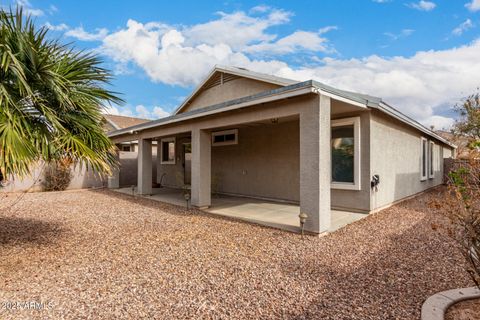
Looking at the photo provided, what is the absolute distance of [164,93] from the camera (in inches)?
1009

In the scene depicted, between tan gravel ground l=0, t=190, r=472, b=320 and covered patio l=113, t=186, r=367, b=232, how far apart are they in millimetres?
403

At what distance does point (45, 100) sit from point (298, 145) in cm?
783

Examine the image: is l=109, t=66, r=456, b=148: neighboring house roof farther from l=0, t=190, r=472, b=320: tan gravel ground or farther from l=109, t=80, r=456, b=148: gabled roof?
l=0, t=190, r=472, b=320: tan gravel ground

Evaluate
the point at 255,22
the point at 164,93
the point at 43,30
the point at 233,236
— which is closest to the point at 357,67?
the point at 255,22

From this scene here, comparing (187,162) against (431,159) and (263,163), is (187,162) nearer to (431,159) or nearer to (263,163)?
(263,163)

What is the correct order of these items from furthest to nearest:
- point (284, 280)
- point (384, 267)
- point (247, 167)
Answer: point (247, 167) < point (384, 267) < point (284, 280)

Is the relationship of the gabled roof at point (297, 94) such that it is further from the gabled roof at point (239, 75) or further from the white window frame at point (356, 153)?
the gabled roof at point (239, 75)

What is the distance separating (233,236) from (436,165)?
16.1 meters

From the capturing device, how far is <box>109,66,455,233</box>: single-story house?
6.13m

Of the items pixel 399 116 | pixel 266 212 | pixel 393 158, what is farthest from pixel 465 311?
pixel 399 116

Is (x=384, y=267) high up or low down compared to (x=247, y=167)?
down

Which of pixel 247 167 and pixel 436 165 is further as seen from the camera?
pixel 436 165

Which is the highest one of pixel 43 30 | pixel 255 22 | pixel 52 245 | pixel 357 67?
pixel 357 67

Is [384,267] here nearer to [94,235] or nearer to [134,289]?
[134,289]
